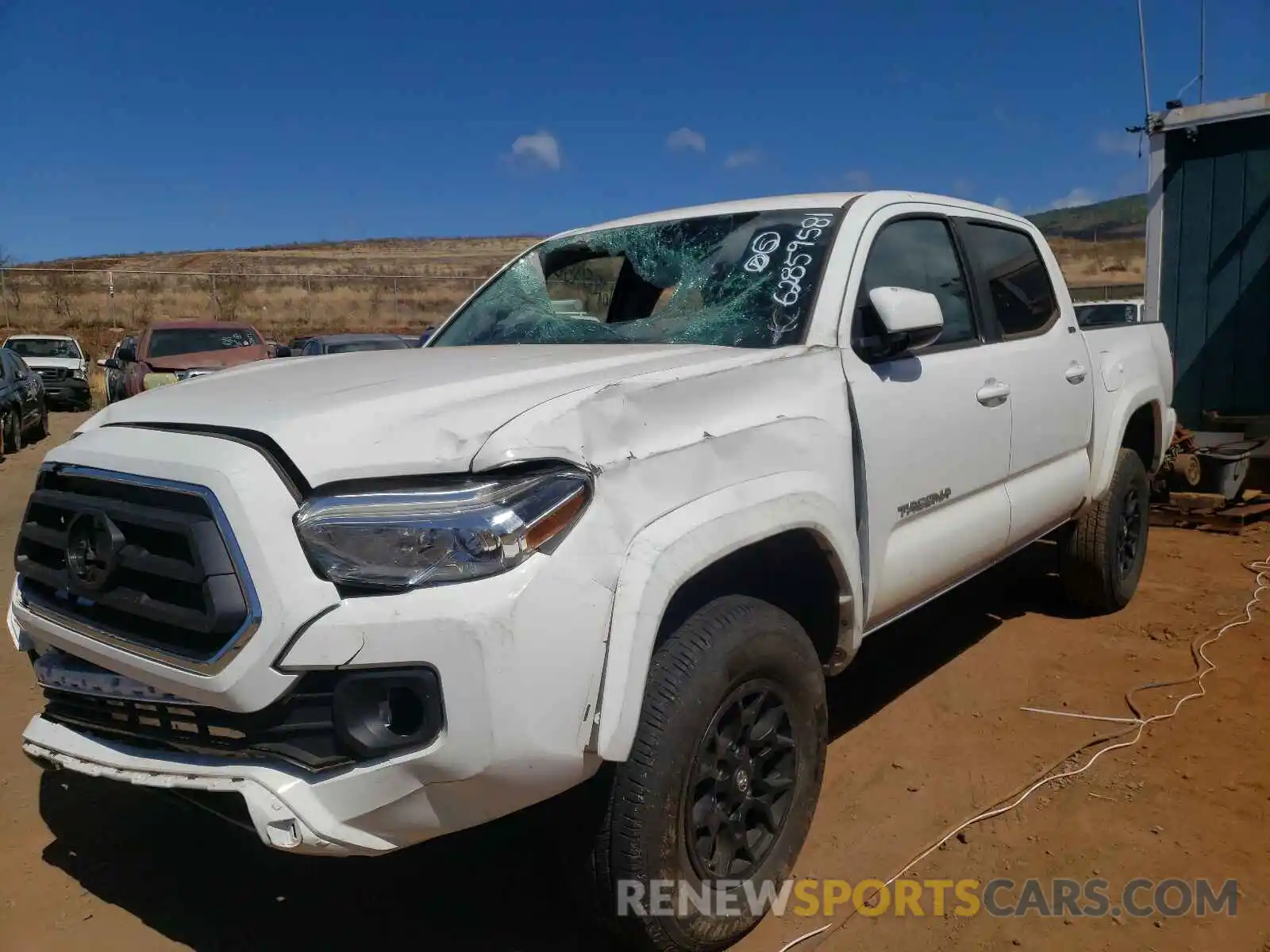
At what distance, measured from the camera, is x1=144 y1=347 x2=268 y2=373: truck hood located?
525 inches

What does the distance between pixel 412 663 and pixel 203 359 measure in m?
13.3

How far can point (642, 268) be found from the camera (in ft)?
11.8

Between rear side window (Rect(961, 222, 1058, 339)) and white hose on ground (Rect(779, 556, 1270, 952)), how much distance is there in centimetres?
157

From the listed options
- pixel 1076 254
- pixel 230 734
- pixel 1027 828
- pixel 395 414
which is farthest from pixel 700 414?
pixel 1076 254

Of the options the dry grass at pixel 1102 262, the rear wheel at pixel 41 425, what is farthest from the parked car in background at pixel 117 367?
the dry grass at pixel 1102 262

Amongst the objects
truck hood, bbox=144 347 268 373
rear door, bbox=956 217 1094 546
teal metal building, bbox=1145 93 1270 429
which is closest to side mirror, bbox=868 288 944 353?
rear door, bbox=956 217 1094 546

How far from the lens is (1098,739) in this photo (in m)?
3.62

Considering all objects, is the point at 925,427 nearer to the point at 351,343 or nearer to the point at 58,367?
the point at 351,343

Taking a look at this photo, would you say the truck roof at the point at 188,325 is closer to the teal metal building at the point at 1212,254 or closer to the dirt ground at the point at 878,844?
the dirt ground at the point at 878,844

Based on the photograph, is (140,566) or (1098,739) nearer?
(140,566)

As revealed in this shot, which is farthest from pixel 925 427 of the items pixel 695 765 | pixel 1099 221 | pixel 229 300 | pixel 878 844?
pixel 1099 221

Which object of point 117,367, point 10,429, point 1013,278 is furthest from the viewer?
point 117,367

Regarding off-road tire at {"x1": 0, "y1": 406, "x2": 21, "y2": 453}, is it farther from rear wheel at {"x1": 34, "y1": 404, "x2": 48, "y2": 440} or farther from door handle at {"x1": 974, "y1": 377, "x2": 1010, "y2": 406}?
door handle at {"x1": 974, "y1": 377, "x2": 1010, "y2": 406}

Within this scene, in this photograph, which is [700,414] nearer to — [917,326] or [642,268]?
[917,326]
